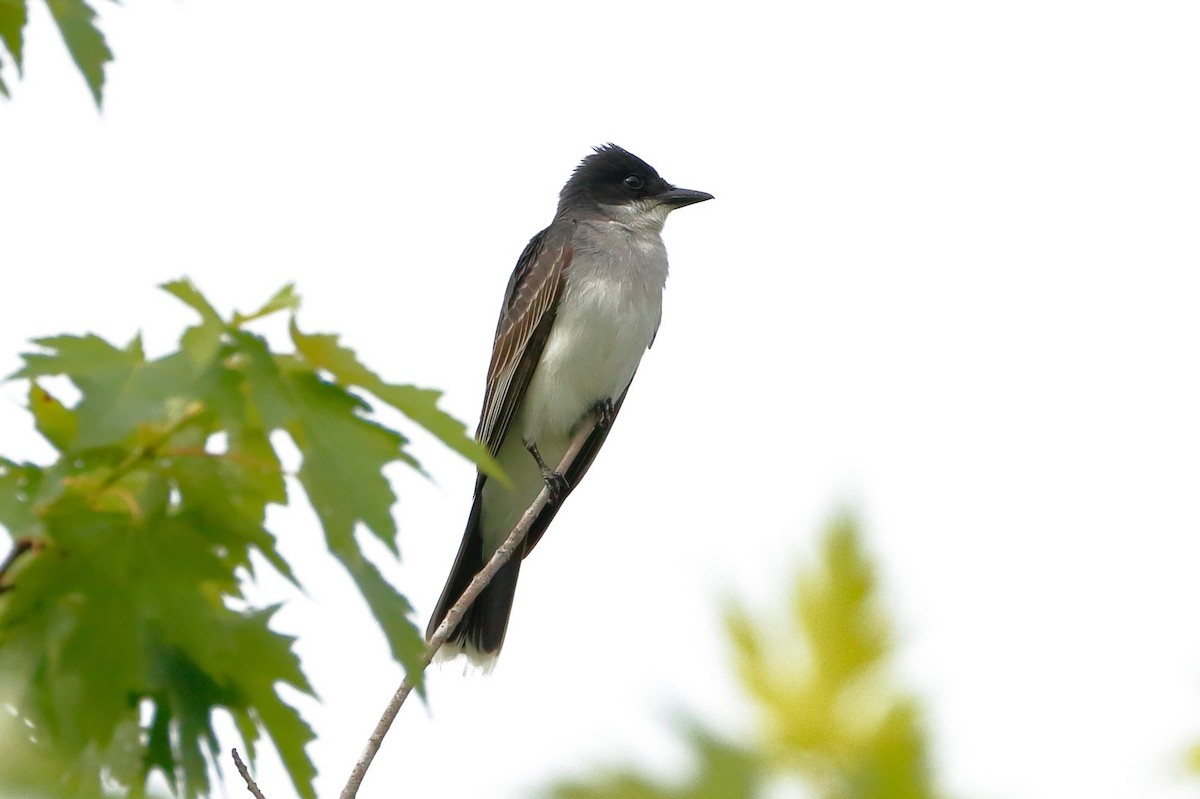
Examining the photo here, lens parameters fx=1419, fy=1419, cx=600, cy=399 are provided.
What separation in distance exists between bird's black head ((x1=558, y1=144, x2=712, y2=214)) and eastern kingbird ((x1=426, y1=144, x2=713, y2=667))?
2.29 ft

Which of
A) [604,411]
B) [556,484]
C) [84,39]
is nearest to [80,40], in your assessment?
[84,39]

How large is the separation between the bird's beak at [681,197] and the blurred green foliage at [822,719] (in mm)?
9014

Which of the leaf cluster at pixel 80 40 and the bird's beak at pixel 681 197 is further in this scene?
the bird's beak at pixel 681 197

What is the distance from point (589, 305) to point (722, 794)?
25.9 ft

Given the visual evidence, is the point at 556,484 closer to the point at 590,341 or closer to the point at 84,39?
the point at 590,341

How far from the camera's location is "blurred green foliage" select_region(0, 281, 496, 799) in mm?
2412

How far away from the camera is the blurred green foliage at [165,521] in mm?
2412

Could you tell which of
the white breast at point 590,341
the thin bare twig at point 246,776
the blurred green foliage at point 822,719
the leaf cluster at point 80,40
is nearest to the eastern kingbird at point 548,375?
the white breast at point 590,341

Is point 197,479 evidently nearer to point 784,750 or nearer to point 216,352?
point 216,352

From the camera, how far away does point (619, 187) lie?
10211 mm

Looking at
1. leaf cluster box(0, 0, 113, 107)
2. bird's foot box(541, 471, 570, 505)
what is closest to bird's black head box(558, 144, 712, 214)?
bird's foot box(541, 471, 570, 505)

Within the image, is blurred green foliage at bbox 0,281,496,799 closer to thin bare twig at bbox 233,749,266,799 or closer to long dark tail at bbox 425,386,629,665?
thin bare twig at bbox 233,749,266,799

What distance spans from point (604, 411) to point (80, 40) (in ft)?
20.2

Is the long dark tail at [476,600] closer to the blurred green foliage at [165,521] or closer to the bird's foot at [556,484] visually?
the bird's foot at [556,484]
